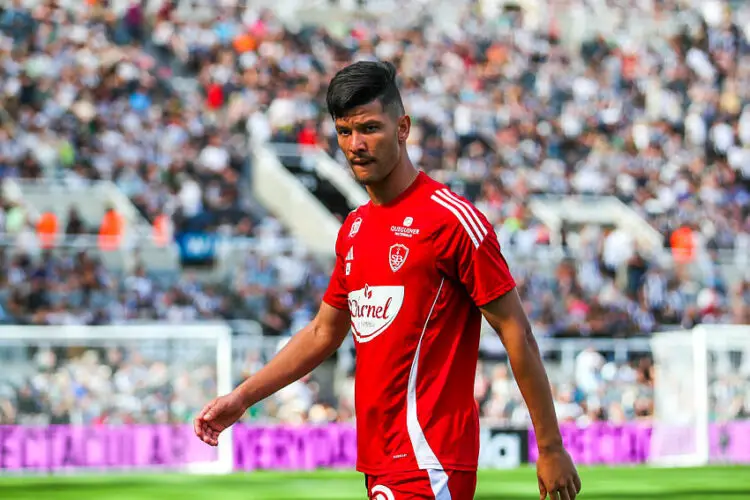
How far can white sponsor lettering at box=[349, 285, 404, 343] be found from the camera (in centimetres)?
449

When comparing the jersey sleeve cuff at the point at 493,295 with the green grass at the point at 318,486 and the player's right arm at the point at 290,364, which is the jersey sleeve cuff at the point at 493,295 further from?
the green grass at the point at 318,486

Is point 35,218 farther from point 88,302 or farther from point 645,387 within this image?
point 645,387

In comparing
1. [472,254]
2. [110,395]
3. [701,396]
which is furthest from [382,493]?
[701,396]

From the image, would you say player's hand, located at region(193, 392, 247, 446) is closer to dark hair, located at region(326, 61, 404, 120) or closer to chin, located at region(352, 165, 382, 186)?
chin, located at region(352, 165, 382, 186)

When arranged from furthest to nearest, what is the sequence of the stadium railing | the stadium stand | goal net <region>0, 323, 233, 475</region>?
the stadium railing < the stadium stand < goal net <region>0, 323, 233, 475</region>

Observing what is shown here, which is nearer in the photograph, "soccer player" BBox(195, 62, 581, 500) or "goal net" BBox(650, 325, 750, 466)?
"soccer player" BBox(195, 62, 581, 500)

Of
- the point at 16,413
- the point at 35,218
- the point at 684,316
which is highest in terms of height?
the point at 35,218

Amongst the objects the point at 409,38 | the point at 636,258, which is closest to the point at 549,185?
the point at 636,258

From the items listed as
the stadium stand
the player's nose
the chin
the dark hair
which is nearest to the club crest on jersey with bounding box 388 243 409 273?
the chin

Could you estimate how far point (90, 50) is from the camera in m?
25.8

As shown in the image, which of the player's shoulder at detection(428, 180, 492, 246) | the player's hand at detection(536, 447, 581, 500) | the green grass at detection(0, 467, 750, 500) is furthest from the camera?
the green grass at detection(0, 467, 750, 500)

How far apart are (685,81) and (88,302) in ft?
56.1

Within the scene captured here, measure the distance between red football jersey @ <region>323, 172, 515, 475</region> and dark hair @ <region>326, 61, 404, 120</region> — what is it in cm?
33

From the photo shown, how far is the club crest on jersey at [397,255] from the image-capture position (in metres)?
4.46
